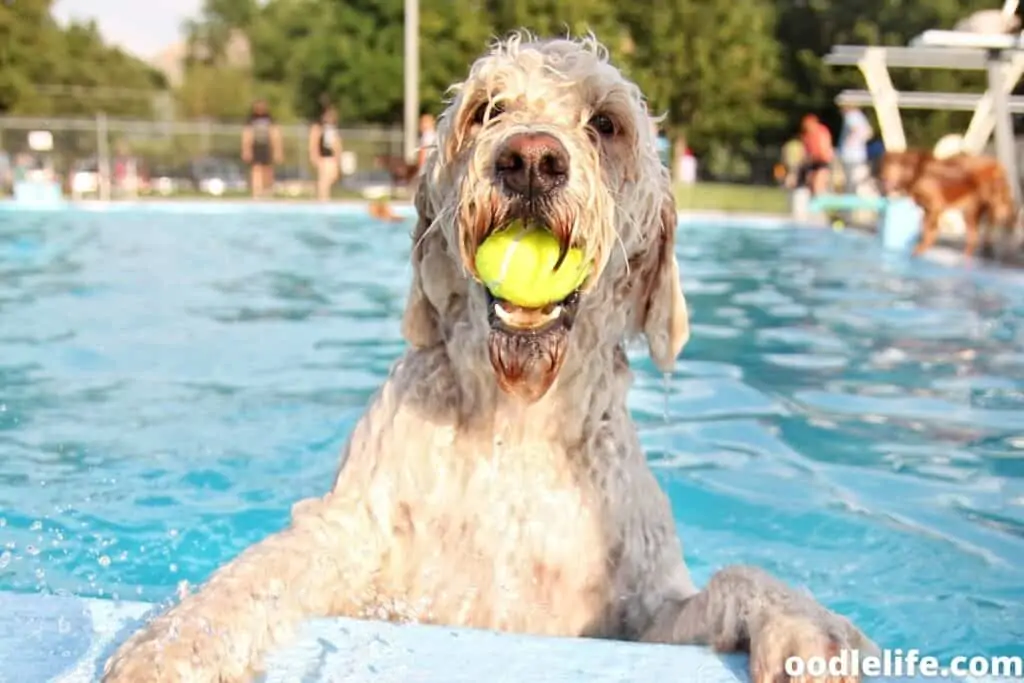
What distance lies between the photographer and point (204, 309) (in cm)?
1138

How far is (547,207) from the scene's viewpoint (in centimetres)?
317

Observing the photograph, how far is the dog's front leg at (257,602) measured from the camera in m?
2.45

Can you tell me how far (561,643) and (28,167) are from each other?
34.9m

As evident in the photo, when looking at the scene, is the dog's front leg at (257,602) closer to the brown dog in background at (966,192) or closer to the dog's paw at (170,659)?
the dog's paw at (170,659)

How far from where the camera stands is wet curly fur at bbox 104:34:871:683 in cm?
321

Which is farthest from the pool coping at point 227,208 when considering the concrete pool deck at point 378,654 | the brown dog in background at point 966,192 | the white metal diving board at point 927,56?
the concrete pool deck at point 378,654

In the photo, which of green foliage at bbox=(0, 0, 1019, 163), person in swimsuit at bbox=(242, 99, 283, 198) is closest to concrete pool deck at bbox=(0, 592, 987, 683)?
person in swimsuit at bbox=(242, 99, 283, 198)

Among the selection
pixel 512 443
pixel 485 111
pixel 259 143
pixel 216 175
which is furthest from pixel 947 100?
pixel 216 175

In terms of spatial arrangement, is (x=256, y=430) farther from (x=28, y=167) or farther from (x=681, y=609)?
(x=28, y=167)

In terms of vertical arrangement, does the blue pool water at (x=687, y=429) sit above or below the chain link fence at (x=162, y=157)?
below

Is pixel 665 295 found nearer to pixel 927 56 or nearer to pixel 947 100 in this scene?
pixel 927 56

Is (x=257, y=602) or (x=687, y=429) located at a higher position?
(x=257, y=602)

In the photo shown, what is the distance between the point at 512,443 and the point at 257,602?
1032mm

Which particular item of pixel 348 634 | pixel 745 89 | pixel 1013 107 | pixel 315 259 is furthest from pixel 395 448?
pixel 745 89
